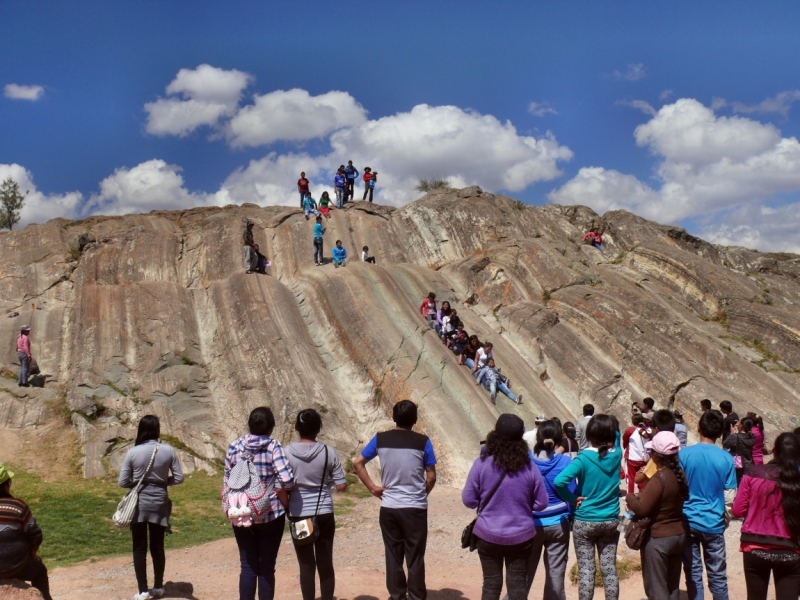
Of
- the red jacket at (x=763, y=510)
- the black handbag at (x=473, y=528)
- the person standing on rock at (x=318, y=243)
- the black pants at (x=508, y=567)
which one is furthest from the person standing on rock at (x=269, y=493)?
the person standing on rock at (x=318, y=243)

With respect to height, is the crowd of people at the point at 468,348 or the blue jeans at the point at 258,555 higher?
the crowd of people at the point at 468,348

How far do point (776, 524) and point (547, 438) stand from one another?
2108mm

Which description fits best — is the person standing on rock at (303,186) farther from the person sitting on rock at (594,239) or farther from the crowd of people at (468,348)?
the person sitting on rock at (594,239)

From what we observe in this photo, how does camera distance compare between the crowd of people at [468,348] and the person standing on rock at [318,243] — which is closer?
the crowd of people at [468,348]

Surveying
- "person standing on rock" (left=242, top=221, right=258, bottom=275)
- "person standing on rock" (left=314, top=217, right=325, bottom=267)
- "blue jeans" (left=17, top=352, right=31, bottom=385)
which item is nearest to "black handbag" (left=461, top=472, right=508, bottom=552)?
"blue jeans" (left=17, top=352, right=31, bottom=385)

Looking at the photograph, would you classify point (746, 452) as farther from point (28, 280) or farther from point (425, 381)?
point (28, 280)

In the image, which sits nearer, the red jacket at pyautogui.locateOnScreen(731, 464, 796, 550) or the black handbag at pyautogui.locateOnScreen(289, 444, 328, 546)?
the red jacket at pyautogui.locateOnScreen(731, 464, 796, 550)

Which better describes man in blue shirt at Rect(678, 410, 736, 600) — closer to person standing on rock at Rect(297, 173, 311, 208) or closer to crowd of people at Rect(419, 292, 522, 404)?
crowd of people at Rect(419, 292, 522, 404)

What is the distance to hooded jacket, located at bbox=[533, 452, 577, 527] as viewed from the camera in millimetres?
6137

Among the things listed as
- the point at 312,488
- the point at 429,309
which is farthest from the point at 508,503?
the point at 429,309

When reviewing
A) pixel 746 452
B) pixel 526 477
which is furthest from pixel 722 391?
pixel 526 477

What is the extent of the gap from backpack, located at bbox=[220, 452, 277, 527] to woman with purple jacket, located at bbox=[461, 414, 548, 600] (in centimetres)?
196

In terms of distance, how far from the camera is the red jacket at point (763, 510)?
213 inches

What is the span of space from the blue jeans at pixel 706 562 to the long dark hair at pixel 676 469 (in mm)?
624
